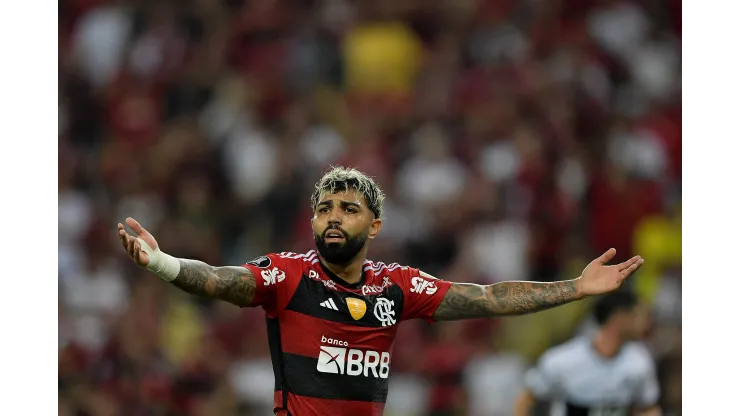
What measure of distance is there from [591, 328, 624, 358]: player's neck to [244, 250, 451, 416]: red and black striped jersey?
3382mm

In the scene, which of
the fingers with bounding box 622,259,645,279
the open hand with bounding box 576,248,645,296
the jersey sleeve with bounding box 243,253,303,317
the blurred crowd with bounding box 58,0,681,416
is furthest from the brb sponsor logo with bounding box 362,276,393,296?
the blurred crowd with bounding box 58,0,681,416

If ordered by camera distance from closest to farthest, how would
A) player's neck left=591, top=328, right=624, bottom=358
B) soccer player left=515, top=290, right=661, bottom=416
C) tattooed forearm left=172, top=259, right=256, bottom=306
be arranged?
tattooed forearm left=172, top=259, right=256, bottom=306, soccer player left=515, top=290, right=661, bottom=416, player's neck left=591, top=328, right=624, bottom=358

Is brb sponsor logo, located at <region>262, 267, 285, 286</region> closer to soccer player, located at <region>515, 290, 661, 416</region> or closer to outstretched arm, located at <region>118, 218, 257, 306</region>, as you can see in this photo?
outstretched arm, located at <region>118, 218, 257, 306</region>

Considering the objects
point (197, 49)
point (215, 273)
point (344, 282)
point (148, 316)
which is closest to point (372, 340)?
point (344, 282)

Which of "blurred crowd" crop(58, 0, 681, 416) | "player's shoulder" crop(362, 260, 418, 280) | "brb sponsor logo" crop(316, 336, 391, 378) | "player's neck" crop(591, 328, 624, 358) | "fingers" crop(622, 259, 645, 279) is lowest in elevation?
"brb sponsor logo" crop(316, 336, 391, 378)

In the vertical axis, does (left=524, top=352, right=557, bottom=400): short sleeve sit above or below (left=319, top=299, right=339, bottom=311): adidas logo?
above

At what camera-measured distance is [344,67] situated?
13023mm

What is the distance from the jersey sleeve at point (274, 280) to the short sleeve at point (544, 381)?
138 inches

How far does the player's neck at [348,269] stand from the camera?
6.04 m

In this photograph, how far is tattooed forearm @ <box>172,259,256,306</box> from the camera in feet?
18.0

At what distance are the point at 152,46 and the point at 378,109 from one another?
9.24 feet

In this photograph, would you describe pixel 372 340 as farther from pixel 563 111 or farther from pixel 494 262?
pixel 563 111

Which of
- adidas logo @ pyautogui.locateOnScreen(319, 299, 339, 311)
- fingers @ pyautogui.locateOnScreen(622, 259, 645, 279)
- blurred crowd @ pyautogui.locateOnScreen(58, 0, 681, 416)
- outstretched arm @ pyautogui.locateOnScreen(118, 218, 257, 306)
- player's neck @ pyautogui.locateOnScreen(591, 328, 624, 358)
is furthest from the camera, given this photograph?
blurred crowd @ pyautogui.locateOnScreen(58, 0, 681, 416)

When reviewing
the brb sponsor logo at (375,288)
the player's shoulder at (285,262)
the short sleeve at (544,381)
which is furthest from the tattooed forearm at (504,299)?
the short sleeve at (544,381)
